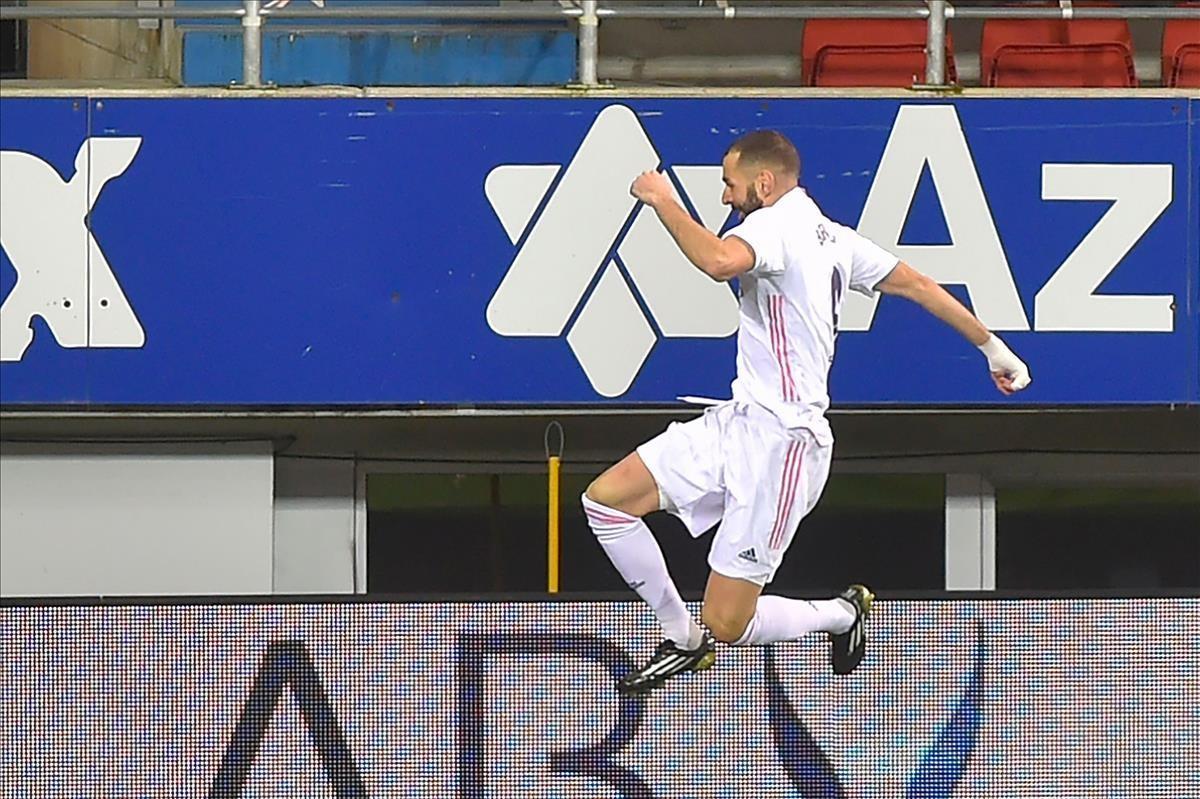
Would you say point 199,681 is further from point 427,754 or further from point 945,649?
point 945,649

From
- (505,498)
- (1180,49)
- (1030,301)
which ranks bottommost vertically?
(505,498)

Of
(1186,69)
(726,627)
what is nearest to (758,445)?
(726,627)

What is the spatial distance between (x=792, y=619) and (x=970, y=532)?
10.2 ft

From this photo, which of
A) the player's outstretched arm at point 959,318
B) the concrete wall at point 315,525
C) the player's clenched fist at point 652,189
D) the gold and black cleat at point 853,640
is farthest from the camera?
the concrete wall at point 315,525

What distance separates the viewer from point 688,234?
173 inches

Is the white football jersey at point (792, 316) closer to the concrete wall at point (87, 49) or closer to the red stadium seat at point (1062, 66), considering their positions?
the red stadium seat at point (1062, 66)

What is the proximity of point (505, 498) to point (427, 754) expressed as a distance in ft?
11.8

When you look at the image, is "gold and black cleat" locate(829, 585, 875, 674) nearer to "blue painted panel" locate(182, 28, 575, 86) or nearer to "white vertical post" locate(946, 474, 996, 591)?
"white vertical post" locate(946, 474, 996, 591)

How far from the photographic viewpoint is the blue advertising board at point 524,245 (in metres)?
6.89

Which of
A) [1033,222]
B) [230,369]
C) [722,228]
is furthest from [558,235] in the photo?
[1033,222]

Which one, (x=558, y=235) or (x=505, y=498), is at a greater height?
(x=558, y=235)

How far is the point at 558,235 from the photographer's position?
696 cm

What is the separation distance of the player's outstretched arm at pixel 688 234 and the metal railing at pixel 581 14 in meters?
2.45

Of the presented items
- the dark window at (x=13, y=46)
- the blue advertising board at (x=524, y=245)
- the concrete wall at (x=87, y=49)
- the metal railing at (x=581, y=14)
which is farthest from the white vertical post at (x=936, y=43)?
the dark window at (x=13, y=46)
